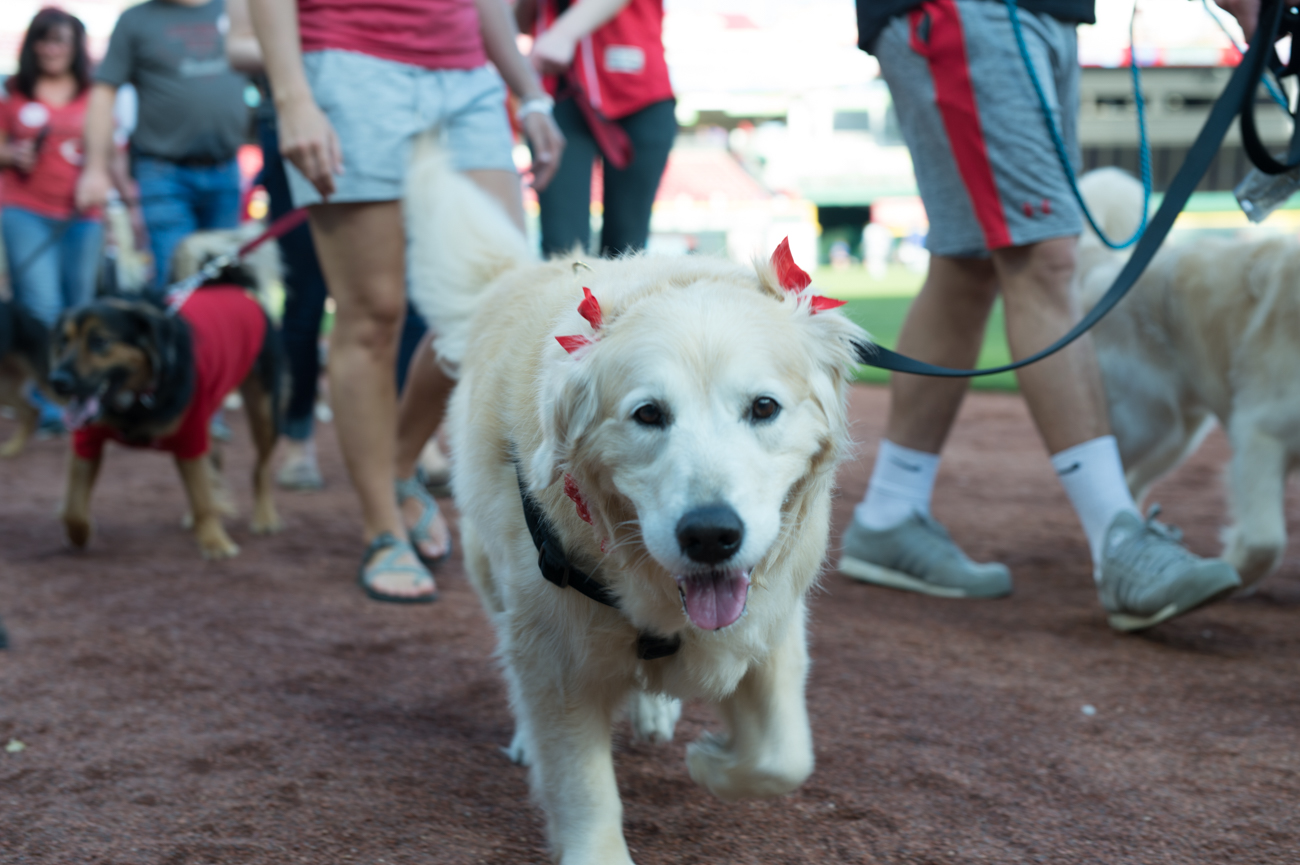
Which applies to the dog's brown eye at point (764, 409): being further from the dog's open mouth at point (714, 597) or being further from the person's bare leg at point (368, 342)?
the person's bare leg at point (368, 342)

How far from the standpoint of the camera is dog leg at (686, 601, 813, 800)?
5.79 ft

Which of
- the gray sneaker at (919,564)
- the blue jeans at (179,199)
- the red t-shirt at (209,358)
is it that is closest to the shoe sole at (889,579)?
the gray sneaker at (919,564)

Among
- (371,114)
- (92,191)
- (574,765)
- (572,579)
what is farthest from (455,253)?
(92,191)

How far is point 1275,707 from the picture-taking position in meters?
2.42

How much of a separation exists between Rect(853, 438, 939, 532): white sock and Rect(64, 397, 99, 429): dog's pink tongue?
2.70 metres

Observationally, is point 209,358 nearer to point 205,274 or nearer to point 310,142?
point 205,274

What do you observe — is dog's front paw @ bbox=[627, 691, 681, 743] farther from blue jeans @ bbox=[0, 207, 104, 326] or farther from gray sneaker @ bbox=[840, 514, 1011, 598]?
blue jeans @ bbox=[0, 207, 104, 326]

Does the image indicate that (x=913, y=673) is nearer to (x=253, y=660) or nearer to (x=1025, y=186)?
(x=1025, y=186)

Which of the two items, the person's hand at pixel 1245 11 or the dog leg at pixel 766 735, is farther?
the person's hand at pixel 1245 11

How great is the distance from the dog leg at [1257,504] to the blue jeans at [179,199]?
465 cm

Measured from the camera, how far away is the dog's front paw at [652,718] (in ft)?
7.30

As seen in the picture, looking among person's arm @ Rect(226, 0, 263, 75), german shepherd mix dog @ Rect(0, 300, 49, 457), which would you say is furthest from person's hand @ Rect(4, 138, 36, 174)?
person's arm @ Rect(226, 0, 263, 75)

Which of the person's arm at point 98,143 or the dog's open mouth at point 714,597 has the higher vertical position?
the person's arm at point 98,143

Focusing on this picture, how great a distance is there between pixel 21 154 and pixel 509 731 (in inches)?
208
